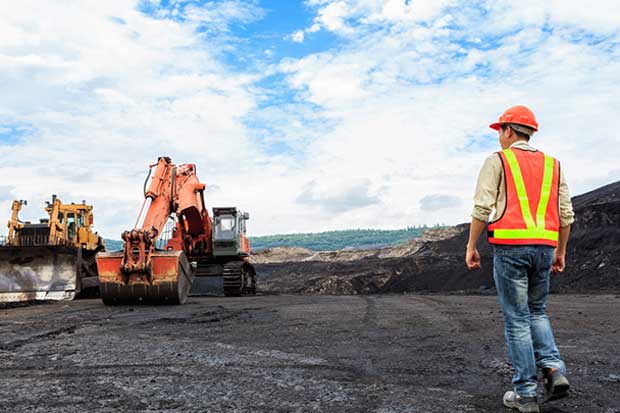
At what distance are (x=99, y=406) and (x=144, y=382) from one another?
79 centimetres

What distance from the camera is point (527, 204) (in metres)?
4.24

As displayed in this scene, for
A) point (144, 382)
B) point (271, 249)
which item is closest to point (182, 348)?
point (144, 382)

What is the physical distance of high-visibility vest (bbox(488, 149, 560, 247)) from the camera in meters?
4.20

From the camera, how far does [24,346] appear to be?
733 cm

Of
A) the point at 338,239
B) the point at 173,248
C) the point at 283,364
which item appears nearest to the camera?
the point at 283,364

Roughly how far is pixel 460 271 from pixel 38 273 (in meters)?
20.6

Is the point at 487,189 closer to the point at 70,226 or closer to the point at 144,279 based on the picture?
the point at 144,279

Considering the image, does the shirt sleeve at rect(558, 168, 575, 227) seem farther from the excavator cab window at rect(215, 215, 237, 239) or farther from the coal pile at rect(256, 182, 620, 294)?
the coal pile at rect(256, 182, 620, 294)

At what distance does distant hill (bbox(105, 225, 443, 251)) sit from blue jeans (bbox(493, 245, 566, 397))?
349 ft

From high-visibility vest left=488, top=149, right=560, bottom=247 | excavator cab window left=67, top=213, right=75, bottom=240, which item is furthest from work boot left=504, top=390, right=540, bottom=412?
excavator cab window left=67, top=213, right=75, bottom=240

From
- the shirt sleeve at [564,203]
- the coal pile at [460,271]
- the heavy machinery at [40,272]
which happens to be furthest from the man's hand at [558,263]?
the coal pile at [460,271]

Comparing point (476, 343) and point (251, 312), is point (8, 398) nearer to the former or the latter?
point (476, 343)

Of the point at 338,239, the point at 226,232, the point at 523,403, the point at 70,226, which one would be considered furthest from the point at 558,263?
the point at 338,239

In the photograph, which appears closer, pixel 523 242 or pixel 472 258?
pixel 523 242
